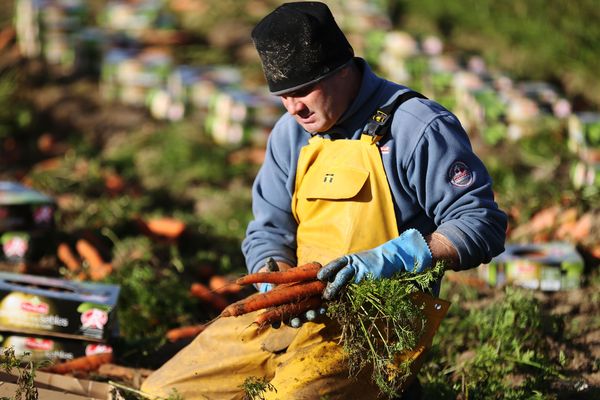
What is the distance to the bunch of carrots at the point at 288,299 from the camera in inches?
130

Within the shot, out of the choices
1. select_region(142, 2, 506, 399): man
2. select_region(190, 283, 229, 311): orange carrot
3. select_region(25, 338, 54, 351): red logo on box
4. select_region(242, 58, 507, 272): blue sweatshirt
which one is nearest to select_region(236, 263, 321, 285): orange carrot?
select_region(142, 2, 506, 399): man

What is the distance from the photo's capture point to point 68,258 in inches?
224

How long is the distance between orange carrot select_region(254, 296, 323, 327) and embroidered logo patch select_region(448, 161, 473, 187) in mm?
595

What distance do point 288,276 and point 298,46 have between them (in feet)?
2.48

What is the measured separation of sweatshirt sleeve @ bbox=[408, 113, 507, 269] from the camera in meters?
3.39

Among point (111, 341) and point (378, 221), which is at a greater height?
point (378, 221)

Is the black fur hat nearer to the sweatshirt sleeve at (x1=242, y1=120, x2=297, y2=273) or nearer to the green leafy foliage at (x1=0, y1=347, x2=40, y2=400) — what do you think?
the sweatshirt sleeve at (x1=242, y1=120, x2=297, y2=273)

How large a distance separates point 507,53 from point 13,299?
5.84 meters

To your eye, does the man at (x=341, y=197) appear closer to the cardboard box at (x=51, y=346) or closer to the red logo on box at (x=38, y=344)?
the cardboard box at (x=51, y=346)

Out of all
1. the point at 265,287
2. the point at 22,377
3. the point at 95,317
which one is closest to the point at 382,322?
the point at 265,287

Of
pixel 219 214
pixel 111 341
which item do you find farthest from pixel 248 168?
pixel 111 341

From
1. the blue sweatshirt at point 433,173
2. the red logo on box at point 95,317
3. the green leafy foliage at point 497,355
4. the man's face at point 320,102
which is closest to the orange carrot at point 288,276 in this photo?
the blue sweatshirt at point 433,173

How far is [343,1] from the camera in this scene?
33.0 ft

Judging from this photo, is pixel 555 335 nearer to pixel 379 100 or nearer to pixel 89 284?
pixel 379 100
